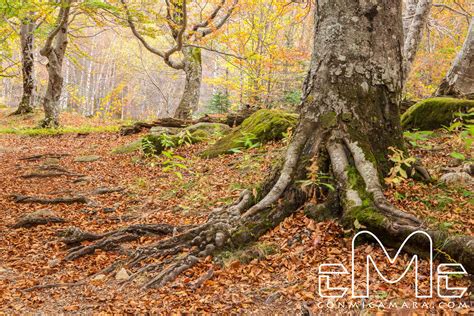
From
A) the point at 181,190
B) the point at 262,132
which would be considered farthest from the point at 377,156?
the point at 262,132

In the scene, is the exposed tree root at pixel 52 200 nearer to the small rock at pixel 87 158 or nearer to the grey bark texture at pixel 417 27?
the small rock at pixel 87 158

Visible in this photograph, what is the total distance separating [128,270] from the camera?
367 centimetres

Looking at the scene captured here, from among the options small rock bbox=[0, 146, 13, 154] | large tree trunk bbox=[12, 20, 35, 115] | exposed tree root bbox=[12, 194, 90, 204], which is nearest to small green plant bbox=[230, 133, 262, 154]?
exposed tree root bbox=[12, 194, 90, 204]

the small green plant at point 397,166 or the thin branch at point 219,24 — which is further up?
the thin branch at point 219,24

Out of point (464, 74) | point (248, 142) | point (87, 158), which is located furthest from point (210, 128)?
point (464, 74)

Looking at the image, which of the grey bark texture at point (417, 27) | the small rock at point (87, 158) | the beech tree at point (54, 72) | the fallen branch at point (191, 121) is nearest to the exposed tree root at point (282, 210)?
the grey bark texture at point (417, 27)

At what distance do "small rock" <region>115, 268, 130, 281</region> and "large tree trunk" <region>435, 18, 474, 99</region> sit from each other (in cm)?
719

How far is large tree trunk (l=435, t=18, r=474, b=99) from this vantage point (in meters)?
7.17

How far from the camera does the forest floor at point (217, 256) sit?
2.74 m

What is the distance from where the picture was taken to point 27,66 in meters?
19.2

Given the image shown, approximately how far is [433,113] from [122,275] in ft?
19.6

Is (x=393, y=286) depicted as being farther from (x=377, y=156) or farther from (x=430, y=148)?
(x=430, y=148)

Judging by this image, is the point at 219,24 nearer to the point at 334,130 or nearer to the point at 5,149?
the point at 5,149

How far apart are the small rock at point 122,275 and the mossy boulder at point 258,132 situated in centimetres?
410
